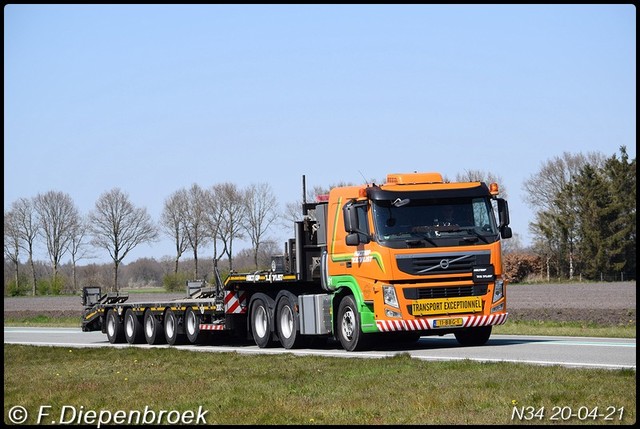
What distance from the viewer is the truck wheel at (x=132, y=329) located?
2838 centimetres

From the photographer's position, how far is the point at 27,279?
9750cm

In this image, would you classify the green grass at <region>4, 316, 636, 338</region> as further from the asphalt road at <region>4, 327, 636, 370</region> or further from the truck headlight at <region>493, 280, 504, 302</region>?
the truck headlight at <region>493, 280, 504, 302</region>

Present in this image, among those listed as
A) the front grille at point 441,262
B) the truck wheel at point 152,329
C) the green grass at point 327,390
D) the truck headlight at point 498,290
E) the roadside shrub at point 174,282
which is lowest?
the green grass at point 327,390

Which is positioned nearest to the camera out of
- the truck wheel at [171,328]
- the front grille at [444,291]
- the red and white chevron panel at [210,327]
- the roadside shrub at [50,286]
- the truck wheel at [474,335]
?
the front grille at [444,291]

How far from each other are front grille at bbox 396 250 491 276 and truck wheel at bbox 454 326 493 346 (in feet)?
5.02

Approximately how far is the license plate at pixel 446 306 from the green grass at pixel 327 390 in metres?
2.61

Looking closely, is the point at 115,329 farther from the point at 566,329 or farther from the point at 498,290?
the point at 498,290

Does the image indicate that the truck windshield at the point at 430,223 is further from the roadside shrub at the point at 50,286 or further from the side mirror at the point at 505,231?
the roadside shrub at the point at 50,286

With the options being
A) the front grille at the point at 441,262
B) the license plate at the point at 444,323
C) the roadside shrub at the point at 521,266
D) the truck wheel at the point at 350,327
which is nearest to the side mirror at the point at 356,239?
the front grille at the point at 441,262

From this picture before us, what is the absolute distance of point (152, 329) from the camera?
27797 mm

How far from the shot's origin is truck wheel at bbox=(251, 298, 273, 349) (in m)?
23.8

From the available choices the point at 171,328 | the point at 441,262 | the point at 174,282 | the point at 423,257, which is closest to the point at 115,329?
the point at 171,328

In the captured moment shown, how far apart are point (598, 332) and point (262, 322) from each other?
7205mm

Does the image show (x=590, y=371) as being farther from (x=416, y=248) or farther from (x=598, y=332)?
(x=598, y=332)
